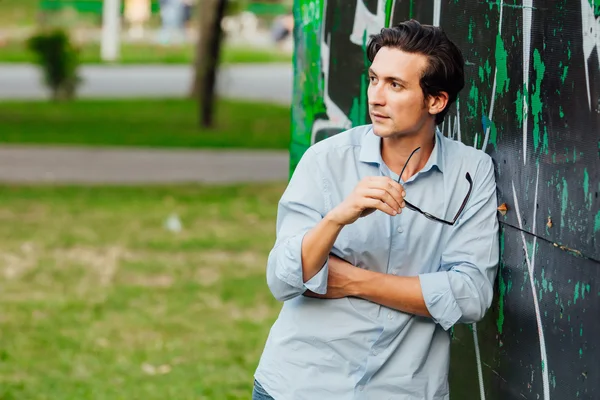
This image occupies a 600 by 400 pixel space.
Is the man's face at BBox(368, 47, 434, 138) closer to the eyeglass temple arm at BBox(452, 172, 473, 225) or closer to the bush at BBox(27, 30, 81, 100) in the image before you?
the eyeglass temple arm at BBox(452, 172, 473, 225)

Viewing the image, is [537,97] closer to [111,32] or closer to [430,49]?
[430,49]

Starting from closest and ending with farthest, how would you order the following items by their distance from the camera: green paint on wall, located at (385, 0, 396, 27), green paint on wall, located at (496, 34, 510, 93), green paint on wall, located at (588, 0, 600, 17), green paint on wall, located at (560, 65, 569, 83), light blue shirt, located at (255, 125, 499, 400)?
green paint on wall, located at (588, 0, 600, 17) → green paint on wall, located at (560, 65, 569, 83) → light blue shirt, located at (255, 125, 499, 400) → green paint on wall, located at (496, 34, 510, 93) → green paint on wall, located at (385, 0, 396, 27)

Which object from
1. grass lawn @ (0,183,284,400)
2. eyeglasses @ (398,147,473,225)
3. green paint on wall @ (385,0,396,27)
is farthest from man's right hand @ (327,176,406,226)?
grass lawn @ (0,183,284,400)

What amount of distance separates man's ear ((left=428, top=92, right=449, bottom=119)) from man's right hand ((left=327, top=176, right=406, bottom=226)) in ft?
0.99

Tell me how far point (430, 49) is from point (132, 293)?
4.97 m

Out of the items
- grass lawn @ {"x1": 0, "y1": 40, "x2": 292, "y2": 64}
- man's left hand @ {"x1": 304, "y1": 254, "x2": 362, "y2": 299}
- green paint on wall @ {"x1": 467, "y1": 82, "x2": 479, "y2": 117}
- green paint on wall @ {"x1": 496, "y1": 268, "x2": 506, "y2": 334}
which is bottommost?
grass lawn @ {"x1": 0, "y1": 40, "x2": 292, "y2": 64}

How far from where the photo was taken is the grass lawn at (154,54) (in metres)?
31.0

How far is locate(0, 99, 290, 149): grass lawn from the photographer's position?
48.4ft

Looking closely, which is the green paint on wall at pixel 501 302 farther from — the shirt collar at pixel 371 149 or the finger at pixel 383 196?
the finger at pixel 383 196

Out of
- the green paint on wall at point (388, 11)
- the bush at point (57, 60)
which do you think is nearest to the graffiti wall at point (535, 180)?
the green paint on wall at point (388, 11)

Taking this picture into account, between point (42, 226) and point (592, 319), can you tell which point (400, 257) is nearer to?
point (592, 319)

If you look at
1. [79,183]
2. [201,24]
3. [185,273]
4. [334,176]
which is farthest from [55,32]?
[334,176]

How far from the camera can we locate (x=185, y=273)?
7.92 metres

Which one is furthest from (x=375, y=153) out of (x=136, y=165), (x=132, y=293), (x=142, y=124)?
(x=142, y=124)
